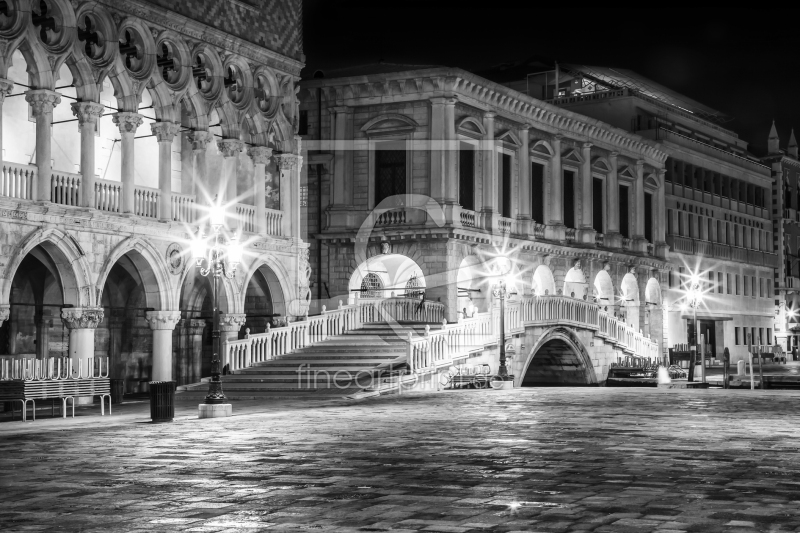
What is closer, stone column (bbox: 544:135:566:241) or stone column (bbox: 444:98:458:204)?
stone column (bbox: 444:98:458:204)

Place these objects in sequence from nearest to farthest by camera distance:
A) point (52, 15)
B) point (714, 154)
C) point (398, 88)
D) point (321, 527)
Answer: point (321, 527) < point (52, 15) < point (398, 88) < point (714, 154)

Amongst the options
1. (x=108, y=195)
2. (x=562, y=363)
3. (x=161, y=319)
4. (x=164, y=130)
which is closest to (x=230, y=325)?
(x=161, y=319)

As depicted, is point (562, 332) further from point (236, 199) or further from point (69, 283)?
point (69, 283)

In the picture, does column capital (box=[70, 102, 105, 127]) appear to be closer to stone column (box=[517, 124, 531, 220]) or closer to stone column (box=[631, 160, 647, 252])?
stone column (box=[517, 124, 531, 220])

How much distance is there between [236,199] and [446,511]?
81.9ft

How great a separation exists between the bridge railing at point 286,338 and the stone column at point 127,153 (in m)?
4.74

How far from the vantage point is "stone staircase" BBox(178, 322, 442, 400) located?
2964cm

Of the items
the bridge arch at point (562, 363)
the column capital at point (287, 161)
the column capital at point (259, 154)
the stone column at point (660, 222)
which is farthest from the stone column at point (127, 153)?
the stone column at point (660, 222)

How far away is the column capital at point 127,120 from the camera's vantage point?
2952 cm

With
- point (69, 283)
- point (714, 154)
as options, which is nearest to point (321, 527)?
point (69, 283)

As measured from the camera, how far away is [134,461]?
14.3 meters

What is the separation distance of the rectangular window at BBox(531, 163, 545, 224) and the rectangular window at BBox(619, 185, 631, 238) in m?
7.74

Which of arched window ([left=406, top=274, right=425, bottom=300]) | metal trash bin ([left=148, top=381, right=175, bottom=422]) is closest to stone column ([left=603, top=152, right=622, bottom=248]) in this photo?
arched window ([left=406, top=274, right=425, bottom=300])

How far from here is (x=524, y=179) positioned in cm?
4619
